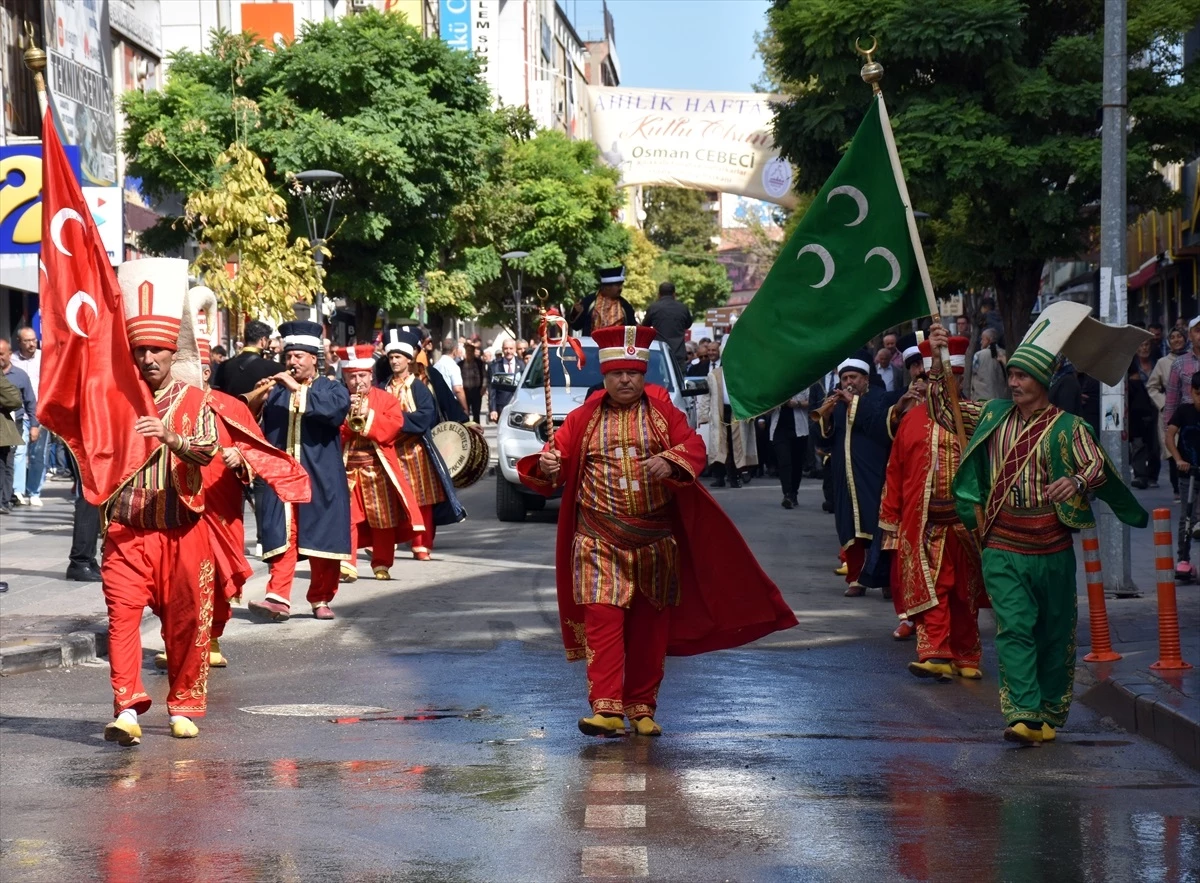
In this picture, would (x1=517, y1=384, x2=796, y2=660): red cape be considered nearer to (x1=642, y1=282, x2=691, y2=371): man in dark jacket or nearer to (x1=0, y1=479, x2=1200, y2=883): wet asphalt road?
(x1=0, y1=479, x2=1200, y2=883): wet asphalt road

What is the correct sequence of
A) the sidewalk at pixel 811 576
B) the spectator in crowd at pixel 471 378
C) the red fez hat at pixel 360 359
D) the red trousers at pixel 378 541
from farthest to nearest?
1. the spectator in crowd at pixel 471 378
2. the red trousers at pixel 378 541
3. the red fez hat at pixel 360 359
4. the sidewalk at pixel 811 576

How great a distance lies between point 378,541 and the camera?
1473 centimetres

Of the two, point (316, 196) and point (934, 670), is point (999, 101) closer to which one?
point (316, 196)

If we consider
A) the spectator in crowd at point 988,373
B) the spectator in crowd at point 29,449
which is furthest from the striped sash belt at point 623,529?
the spectator in crowd at point 29,449

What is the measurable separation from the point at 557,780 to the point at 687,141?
96.0 feet

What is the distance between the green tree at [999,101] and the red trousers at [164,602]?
16.8 metres

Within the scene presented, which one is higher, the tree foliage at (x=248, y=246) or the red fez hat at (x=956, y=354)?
the tree foliage at (x=248, y=246)

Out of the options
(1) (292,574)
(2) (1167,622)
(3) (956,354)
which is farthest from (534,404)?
(2) (1167,622)

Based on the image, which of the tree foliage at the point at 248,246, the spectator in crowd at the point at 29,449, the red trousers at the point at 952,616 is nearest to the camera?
the red trousers at the point at 952,616

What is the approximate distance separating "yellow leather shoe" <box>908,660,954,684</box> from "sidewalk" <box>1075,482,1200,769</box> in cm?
66

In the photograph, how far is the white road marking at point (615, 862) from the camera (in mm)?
5742

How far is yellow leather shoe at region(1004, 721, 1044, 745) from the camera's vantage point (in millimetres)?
8086

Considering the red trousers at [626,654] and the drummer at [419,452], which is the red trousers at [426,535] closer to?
the drummer at [419,452]

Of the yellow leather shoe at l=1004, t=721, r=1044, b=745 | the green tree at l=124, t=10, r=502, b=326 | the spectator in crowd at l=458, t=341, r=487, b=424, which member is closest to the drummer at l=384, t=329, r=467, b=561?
the yellow leather shoe at l=1004, t=721, r=1044, b=745
